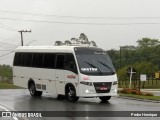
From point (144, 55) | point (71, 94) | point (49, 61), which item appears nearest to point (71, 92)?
point (71, 94)

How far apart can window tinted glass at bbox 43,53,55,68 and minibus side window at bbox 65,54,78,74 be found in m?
1.44

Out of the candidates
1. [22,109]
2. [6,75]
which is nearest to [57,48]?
[22,109]

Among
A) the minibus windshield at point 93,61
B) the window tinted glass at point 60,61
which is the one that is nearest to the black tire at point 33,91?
the window tinted glass at point 60,61

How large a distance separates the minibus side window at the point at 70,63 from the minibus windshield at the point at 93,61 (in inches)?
11.2

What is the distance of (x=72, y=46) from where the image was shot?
77.3 feet

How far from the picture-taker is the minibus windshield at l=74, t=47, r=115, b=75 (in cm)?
2238

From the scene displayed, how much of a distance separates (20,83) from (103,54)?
7.06 m

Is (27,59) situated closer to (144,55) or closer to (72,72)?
(72,72)

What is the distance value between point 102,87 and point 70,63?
6.96 feet

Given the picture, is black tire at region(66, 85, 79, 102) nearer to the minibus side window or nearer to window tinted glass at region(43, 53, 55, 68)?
the minibus side window

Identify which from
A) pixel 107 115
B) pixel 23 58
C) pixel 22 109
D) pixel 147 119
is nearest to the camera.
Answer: pixel 147 119

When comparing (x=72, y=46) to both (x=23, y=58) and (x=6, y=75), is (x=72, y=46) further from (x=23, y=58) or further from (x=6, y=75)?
(x=6, y=75)

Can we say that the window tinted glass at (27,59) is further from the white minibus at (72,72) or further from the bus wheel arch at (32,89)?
the bus wheel arch at (32,89)

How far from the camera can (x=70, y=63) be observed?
22953 mm
